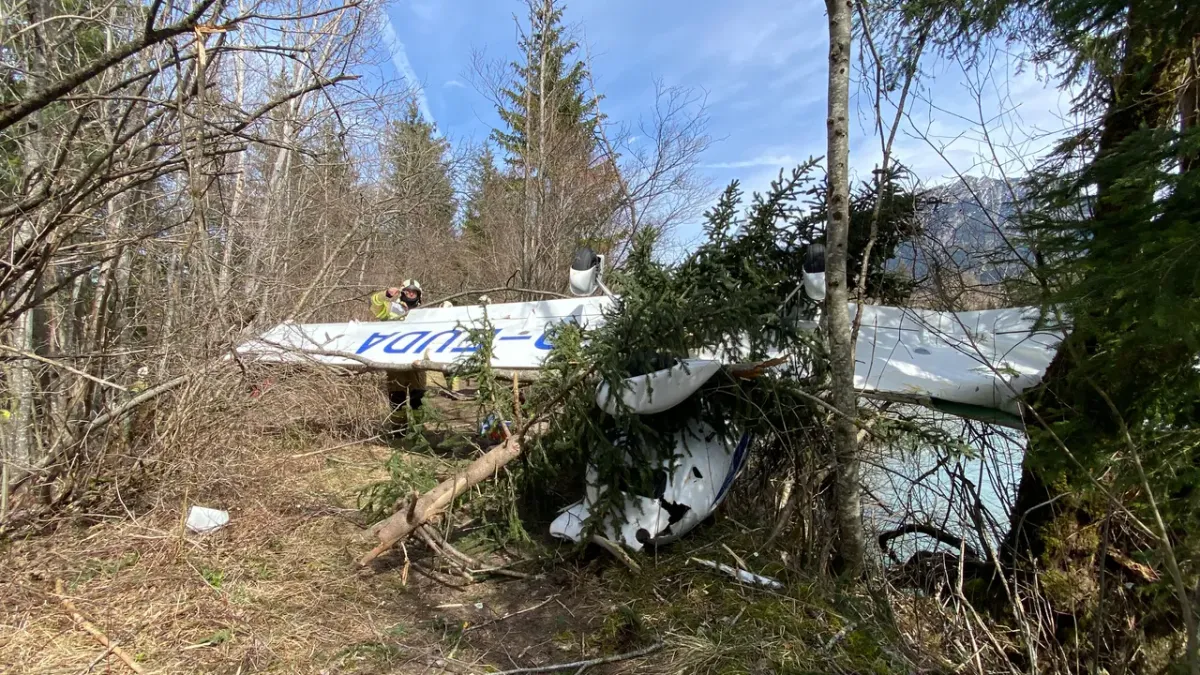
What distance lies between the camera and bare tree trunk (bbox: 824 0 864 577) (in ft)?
11.3

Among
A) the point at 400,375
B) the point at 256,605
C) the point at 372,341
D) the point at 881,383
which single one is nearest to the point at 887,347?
the point at 881,383

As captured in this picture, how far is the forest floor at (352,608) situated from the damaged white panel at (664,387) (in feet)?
3.27

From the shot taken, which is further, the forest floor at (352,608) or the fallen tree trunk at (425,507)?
the fallen tree trunk at (425,507)

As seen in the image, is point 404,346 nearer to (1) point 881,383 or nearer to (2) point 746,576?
(2) point 746,576

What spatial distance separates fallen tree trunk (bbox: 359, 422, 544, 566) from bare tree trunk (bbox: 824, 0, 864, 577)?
237 centimetres

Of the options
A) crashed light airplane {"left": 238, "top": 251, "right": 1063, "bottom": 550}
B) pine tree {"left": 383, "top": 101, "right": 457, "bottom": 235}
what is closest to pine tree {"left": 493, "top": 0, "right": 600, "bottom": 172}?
pine tree {"left": 383, "top": 101, "right": 457, "bottom": 235}

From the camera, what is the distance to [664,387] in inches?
158

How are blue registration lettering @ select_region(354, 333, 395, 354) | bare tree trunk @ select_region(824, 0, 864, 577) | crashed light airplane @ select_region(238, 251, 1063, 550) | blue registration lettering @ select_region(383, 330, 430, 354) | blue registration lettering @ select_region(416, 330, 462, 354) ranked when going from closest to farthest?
bare tree trunk @ select_region(824, 0, 864, 577) < crashed light airplane @ select_region(238, 251, 1063, 550) < blue registration lettering @ select_region(416, 330, 462, 354) < blue registration lettering @ select_region(383, 330, 430, 354) < blue registration lettering @ select_region(354, 333, 395, 354)

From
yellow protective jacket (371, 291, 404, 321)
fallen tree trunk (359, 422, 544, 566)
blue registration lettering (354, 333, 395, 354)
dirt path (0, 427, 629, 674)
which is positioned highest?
yellow protective jacket (371, 291, 404, 321)

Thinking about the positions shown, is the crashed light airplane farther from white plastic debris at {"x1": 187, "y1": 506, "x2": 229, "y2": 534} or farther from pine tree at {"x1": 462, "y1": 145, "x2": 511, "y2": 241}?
pine tree at {"x1": 462, "y1": 145, "x2": 511, "y2": 241}

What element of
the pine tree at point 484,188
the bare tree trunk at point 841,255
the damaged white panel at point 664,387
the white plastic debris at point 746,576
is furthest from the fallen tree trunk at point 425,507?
the pine tree at point 484,188

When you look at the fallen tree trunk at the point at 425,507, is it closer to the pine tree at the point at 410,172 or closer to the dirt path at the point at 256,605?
the dirt path at the point at 256,605

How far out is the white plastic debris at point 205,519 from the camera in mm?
4234

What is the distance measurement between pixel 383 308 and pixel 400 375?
1.87m
